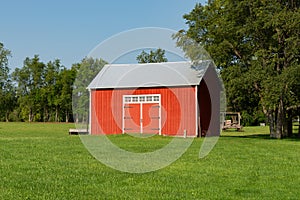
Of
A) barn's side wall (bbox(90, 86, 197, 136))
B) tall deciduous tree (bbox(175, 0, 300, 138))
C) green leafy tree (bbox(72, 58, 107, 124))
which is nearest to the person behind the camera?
tall deciduous tree (bbox(175, 0, 300, 138))

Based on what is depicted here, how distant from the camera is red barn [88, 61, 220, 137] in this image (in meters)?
28.1

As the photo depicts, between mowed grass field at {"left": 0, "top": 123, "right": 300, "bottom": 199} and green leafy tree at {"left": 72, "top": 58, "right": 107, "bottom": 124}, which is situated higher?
green leafy tree at {"left": 72, "top": 58, "right": 107, "bottom": 124}

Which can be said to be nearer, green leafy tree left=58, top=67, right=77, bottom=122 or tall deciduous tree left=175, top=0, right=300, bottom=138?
tall deciduous tree left=175, top=0, right=300, bottom=138

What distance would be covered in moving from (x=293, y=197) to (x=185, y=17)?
25.2 metres

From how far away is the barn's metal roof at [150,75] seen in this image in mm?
28688

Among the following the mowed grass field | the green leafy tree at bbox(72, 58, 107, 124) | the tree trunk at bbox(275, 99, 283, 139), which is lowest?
the mowed grass field

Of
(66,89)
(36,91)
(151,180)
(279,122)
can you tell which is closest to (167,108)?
(279,122)

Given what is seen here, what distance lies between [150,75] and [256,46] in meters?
7.21

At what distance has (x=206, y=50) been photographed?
2902cm

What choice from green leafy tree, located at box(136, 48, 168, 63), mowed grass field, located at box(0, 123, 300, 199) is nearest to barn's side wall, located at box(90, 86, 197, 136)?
green leafy tree, located at box(136, 48, 168, 63)

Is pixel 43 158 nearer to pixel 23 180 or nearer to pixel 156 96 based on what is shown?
pixel 23 180

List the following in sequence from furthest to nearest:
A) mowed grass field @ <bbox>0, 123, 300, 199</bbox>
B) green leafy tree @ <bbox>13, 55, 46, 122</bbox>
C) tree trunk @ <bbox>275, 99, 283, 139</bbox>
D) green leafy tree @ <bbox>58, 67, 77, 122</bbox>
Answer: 1. green leafy tree @ <bbox>13, 55, 46, 122</bbox>
2. green leafy tree @ <bbox>58, 67, 77, 122</bbox>
3. tree trunk @ <bbox>275, 99, 283, 139</bbox>
4. mowed grass field @ <bbox>0, 123, 300, 199</bbox>

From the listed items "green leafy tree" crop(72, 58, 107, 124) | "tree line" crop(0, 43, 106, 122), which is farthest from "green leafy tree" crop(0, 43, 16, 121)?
"green leafy tree" crop(72, 58, 107, 124)

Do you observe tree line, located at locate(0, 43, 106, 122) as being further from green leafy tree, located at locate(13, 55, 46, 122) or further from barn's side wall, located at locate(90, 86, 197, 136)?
barn's side wall, located at locate(90, 86, 197, 136)
